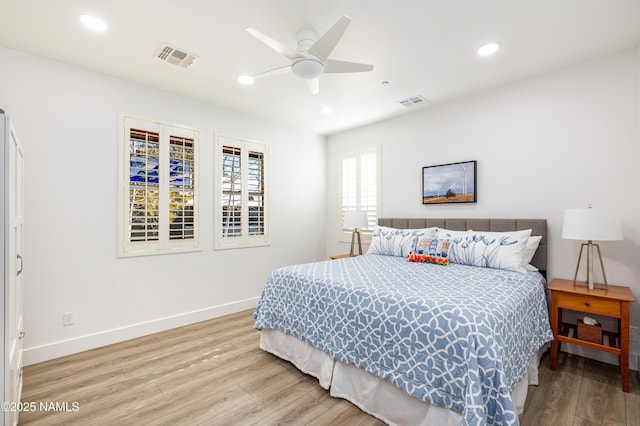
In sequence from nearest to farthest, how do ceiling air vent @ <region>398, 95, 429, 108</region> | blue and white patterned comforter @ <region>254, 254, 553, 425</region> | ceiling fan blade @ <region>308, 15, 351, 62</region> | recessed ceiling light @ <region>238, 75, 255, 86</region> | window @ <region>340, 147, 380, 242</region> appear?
blue and white patterned comforter @ <region>254, 254, 553, 425</region> → ceiling fan blade @ <region>308, 15, 351, 62</region> → recessed ceiling light @ <region>238, 75, 255, 86</region> → ceiling air vent @ <region>398, 95, 429, 108</region> → window @ <region>340, 147, 380, 242</region>

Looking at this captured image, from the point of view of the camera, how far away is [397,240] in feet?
12.0

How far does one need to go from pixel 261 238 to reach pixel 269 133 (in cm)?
157

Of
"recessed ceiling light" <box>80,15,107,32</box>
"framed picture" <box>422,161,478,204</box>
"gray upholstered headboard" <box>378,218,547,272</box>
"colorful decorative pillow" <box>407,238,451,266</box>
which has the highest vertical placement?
"recessed ceiling light" <box>80,15,107,32</box>

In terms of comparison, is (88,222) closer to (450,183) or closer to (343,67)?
(343,67)

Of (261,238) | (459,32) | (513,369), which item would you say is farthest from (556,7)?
(261,238)

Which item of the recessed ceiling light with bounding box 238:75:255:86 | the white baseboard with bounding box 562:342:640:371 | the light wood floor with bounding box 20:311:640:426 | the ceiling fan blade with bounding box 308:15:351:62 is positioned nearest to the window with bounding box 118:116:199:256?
the recessed ceiling light with bounding box 238:75:255:86

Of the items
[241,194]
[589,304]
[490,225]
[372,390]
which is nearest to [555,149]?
[490,225]

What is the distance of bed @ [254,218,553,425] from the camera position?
1.60 metres

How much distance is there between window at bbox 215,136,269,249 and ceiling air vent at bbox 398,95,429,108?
2.04m

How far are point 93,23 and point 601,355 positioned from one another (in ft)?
16.4

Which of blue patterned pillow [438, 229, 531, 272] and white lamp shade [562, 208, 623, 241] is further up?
white lamp shade [562, 208, 623, 241]

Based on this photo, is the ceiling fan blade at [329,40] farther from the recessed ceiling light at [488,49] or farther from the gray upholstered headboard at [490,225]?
the gray upholstered headboard at [490,225]

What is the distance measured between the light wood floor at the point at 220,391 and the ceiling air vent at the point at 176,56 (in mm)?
2745

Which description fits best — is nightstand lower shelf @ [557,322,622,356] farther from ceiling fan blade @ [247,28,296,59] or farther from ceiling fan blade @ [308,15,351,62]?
ceiling fan blade @ [247,28,296,59]
